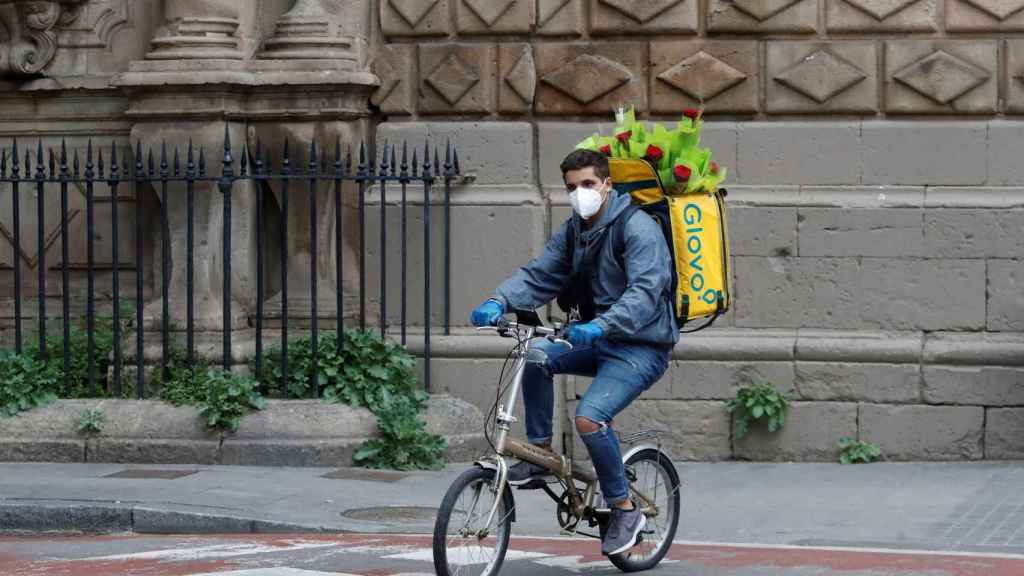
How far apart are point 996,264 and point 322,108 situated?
13.9ft

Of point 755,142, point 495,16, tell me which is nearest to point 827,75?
point 755,142

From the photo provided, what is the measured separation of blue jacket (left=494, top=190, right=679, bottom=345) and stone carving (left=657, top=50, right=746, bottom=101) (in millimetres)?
3618

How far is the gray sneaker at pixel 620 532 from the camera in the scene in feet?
23.5

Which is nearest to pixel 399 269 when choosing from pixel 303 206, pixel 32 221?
pixel 303 206

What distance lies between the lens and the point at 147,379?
1102cm

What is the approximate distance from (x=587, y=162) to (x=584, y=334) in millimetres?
810

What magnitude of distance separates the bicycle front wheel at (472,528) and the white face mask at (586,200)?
117cm

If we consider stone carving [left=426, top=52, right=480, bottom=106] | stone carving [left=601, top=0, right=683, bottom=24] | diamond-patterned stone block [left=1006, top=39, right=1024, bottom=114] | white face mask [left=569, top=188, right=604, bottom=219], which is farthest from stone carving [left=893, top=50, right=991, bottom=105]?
white face mask [left=569, top=188, right=604, bottom=219]

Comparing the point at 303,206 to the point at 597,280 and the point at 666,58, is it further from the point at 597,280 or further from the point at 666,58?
the point at 597,280

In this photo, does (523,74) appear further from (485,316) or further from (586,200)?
(485,316)

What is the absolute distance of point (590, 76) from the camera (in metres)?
11.0

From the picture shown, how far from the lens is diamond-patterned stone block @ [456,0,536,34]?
36.4ft

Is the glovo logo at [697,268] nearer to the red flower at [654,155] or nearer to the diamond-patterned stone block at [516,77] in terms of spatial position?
the red flower at [654,155]

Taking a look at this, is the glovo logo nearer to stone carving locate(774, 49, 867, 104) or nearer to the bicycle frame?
the bicycle frame
